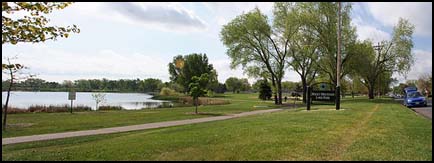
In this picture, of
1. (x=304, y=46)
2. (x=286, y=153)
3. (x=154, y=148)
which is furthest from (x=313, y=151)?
(x=304, y=46)

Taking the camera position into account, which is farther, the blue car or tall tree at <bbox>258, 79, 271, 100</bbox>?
tall tree at <bbox>258, 79, 271, 100</bbox>

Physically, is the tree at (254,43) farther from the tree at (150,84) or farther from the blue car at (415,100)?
the tree at (150,84)

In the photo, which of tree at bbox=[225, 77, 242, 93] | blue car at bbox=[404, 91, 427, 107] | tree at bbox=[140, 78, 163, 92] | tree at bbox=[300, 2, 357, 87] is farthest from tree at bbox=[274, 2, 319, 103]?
tree at bbox=[140, 78, 163, 92]

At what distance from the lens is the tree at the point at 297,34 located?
42.1 metres

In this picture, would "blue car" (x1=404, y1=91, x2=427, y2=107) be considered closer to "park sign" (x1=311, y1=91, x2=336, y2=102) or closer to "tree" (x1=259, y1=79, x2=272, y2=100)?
"park sign" (x1=311, y1=91, x2=336, y2=102)

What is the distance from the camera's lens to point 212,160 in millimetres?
6715

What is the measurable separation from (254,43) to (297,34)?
5.15 meters

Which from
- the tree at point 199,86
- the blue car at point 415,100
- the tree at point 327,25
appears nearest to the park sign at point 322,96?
the tree at point 199,86

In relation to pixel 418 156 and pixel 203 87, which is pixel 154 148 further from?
pixel 203 87

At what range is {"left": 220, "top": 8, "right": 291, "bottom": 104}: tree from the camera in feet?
145

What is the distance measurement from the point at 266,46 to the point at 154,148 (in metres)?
38.6

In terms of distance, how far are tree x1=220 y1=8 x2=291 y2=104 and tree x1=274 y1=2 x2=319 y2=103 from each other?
3.61 feet

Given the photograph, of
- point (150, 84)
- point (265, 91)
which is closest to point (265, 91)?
point (265, 91)

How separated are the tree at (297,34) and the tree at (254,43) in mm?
1102
